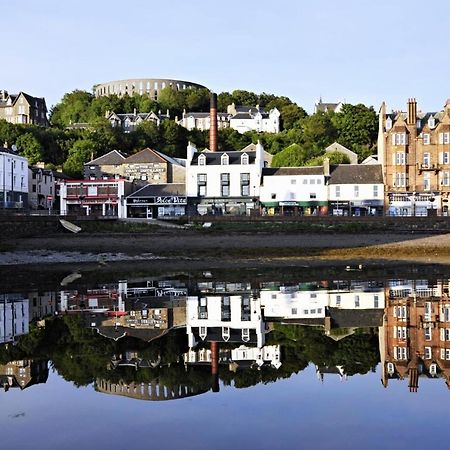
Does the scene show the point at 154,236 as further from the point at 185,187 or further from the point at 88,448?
the point at 88,448

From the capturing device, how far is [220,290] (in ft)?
94.7

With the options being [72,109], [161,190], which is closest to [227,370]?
[161,190]

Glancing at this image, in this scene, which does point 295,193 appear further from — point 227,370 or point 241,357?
point 227,370

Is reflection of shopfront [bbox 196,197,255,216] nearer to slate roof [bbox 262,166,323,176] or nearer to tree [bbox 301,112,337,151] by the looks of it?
slate roof [bbox 262,166,323,176]

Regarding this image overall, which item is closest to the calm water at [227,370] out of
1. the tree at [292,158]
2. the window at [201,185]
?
the window at [201,185]

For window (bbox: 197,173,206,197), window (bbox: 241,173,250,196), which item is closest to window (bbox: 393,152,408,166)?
window (bbox: 241,173,250,196)

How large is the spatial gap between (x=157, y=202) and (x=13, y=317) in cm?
5579

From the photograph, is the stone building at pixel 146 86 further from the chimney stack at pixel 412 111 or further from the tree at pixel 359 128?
the chimney stack at pixel 412 111

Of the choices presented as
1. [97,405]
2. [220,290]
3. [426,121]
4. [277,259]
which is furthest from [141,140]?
[97,405]

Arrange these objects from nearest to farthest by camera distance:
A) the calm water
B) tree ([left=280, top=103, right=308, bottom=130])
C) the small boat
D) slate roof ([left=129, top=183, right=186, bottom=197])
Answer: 1. the calm water
2. the small boat
3. slate roof ([left=129, top=183, right=186, bottom=197])
4. tree ([left=280, top=103, right=308, bottom=130])

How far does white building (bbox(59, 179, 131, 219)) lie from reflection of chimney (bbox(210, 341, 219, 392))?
2483 inches

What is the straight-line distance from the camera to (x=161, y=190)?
79000 millimetres

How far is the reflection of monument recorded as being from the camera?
11.8 m

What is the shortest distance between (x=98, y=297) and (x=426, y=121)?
5922 centimetres
